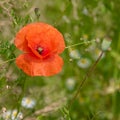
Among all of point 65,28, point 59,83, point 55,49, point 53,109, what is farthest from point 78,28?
point 55,49

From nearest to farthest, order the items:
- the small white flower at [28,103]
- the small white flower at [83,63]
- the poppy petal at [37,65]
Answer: the poppy petal at [37,65], the small white flower at [28,103], the small white flower at [83,63]

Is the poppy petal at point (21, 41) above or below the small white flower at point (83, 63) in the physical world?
above

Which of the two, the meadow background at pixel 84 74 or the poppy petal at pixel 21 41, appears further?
the meadow background at pixel 84 74

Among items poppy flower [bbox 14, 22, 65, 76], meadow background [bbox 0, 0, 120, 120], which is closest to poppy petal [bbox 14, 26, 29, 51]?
poppy flower [bbox 14, 22, 65, 76]

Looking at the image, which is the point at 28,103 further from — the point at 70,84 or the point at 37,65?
the point at 37,65

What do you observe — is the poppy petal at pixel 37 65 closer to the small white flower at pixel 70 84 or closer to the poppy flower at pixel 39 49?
the poppy flower at pixel 39 49

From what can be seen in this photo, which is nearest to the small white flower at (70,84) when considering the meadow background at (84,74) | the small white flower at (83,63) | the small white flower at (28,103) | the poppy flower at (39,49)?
the meadow background at (84,74)

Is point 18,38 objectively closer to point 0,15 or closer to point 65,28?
point 0,15

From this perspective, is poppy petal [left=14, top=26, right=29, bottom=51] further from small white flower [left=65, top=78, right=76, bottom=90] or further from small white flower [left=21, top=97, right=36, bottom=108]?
small white flower [left=65, top=78, right=76, bottom=90]

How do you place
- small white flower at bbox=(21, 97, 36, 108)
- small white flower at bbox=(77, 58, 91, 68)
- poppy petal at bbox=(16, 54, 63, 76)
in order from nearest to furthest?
poppy petal at bbox=(16, 54, 63, 76) < small white flower at bbox=(21, 97, 36, 108) < small white flower at bbox=(77, 58, 91, 68)
